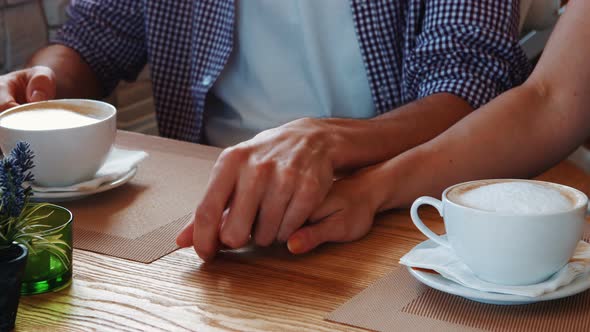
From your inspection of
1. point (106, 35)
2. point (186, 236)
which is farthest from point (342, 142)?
point (106, 35)

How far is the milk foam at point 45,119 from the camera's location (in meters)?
1.00

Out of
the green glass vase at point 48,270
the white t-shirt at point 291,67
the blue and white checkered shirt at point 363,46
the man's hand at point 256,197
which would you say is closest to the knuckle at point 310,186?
the man's hand at point 256,197

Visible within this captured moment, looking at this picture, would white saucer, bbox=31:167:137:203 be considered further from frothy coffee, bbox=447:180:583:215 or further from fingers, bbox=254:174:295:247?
frothy coffee, bbox=447:180:583:215

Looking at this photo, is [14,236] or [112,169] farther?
[112,169]

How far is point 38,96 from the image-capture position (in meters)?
1.26

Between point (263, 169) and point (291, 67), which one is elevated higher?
point (263, 169)

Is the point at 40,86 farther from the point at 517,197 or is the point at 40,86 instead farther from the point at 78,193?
the point at 517,197

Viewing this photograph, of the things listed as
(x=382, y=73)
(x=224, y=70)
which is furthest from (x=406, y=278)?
(x=224, y=70)

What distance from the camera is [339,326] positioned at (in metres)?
0.69

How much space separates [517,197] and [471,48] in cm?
67

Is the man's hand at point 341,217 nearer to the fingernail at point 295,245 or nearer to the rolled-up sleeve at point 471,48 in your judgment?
the fingernail at point 295,245

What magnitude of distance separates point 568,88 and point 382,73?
514 millimetres

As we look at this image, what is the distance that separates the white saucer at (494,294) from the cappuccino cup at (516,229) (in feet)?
0.06

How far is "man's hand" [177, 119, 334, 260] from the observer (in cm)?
84
